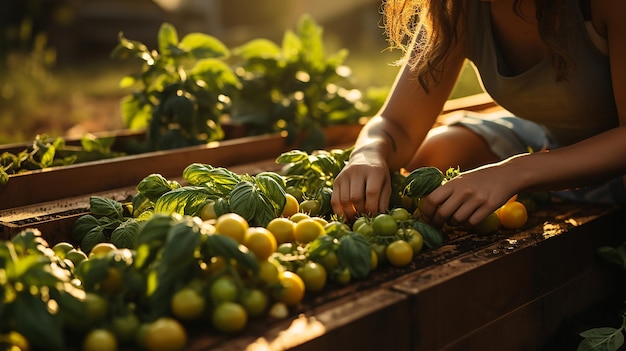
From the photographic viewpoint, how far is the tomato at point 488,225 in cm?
171

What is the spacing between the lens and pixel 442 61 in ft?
6.65

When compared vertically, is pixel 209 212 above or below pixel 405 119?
below

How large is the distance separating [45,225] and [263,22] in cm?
915

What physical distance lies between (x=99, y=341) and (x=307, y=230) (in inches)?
20.1

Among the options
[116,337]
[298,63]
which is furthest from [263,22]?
[116,337]

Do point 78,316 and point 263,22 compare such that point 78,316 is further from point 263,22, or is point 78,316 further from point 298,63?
point 263,22

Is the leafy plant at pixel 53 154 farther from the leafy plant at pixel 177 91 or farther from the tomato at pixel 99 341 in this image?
the tomato at pixel 99 341

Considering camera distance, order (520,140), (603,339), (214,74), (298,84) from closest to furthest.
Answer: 1. (603,339)
2. (520,140)
3. (214,74)
4. (298,84)

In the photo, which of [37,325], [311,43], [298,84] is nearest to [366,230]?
[37,325]

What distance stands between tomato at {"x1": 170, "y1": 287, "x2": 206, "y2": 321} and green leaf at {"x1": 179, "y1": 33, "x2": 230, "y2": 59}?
165 cm

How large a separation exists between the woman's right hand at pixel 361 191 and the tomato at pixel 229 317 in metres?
0.55

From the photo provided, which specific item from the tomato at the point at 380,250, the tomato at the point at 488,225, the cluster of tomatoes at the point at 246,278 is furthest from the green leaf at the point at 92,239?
the tomato at the point at 488,225

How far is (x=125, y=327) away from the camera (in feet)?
3.71

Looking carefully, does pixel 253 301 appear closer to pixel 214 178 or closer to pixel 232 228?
pixel 232 228
